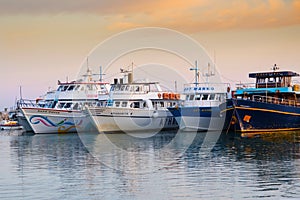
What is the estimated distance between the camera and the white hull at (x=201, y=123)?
51844 mm

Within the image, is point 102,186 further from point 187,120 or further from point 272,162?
point 187,120

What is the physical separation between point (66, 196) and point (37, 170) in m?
7.33

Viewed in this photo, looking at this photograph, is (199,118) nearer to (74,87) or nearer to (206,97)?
(206,97)

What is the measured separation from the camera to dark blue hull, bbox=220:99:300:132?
155ft

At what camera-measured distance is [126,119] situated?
2132 inches

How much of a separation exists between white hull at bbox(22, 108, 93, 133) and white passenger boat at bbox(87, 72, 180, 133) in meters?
3.13

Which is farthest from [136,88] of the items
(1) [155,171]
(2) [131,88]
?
(1) [155,171]

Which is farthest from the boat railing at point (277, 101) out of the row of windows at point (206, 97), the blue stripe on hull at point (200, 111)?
the blue stripe on hull at point (200, 111)

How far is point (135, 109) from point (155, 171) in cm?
2950

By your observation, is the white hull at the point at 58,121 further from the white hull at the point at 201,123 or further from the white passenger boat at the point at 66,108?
the white hull at the point at 201,123

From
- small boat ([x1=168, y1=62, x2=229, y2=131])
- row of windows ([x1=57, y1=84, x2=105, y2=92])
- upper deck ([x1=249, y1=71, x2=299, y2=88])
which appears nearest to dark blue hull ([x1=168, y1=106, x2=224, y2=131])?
small boat ([x1=168, y1=62, x2=229, y2=131])

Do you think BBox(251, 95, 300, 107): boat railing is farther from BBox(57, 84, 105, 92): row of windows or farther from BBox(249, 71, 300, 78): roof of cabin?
BBox(57, 84, 105, 92): row of windows

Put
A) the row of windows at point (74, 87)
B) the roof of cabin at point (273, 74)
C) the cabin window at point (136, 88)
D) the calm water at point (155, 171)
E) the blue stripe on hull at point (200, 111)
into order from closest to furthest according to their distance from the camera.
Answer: the calm water at point (155, 171) < the blue stripe on hull at point (200, 111) < the roof of cabin at point (273, 74) < the cabin window at point (136, 88) < the row of windows at point (74, 87)

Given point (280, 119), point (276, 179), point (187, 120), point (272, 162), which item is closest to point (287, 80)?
point (280, 119)
